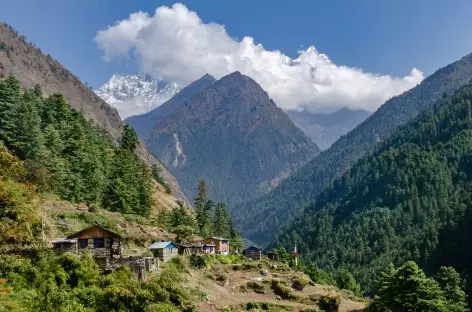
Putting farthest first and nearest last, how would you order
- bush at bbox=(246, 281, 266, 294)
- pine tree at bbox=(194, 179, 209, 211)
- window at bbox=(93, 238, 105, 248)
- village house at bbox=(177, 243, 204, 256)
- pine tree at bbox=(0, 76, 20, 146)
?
pine tree at bbox=(194, 179, 209, 211) → pine tree at bbox=(0, 76, 20, 146) → village house at bbox=(177, 243, 204, 256) → bush at bbox=(246, 281, 266, 294) → window at bbox=(93, 238, 105, 248)

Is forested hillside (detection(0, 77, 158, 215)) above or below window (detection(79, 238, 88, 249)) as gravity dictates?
above

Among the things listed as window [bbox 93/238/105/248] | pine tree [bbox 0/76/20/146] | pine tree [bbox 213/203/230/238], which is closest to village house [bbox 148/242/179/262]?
window [bbox 93/238/105/248]

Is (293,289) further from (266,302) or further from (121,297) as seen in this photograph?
(121,297)

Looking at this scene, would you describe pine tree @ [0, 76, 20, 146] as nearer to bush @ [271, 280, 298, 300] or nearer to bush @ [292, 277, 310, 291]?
bush @ [271, 280, 298, 300]

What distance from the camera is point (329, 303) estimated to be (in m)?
61.9

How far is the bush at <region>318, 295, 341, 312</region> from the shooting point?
6138 cm

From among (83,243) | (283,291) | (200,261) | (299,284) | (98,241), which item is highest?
(98,241)

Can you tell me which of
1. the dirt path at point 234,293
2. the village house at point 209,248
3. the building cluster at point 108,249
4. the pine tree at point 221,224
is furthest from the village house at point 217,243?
the pine tree at point 221,224

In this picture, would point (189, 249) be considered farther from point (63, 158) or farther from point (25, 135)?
point (25, 135)

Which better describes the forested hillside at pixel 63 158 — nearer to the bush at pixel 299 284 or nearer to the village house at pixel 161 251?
the village house at pixel 161 251

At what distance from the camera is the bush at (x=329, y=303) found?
61.4 meters

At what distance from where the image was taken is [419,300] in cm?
5375

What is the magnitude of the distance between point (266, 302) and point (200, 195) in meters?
70.9

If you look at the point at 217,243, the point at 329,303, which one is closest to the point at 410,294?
the point at 329,303
